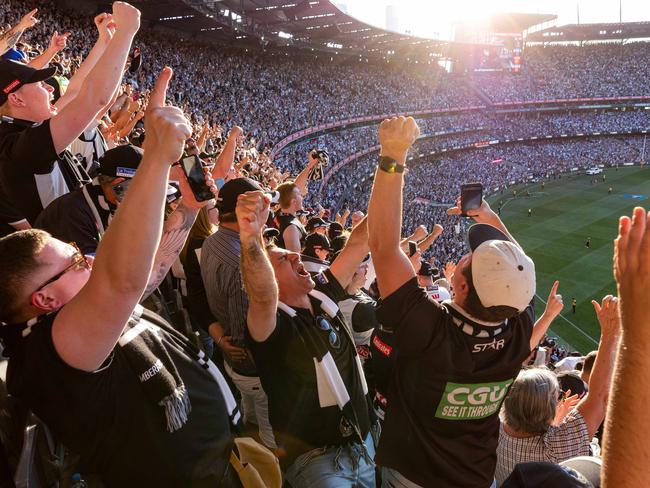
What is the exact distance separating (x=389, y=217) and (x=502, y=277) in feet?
2.22

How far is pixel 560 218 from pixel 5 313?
146 ft

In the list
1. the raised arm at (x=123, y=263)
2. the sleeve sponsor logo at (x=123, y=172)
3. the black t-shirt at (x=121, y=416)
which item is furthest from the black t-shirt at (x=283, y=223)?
the raised arm at (x=123, y=263)

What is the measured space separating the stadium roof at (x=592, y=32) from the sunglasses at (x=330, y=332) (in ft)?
276

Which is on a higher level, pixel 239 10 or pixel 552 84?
pixel 239 10

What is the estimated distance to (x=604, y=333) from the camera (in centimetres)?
392

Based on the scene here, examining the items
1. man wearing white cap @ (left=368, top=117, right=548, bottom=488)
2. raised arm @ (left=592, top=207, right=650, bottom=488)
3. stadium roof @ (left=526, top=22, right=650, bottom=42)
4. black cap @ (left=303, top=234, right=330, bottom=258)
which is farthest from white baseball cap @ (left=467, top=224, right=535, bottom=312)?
stadium roof @ (left=526, top=22, right=650, bottom=42)

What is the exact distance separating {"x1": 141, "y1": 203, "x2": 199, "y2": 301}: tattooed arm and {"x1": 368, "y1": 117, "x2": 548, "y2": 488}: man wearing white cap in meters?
1.17

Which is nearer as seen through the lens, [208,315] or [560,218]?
[208,315]

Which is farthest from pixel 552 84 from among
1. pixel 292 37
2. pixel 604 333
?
pixel 604 333

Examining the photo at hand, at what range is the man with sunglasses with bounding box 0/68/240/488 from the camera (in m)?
1.73

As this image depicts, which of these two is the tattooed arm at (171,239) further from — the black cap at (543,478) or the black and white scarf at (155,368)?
the black cap at (543,478)

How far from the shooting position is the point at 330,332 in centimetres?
330

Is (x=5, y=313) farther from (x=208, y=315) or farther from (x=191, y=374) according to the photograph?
(x=208, y=315)

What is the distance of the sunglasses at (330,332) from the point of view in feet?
10.7
